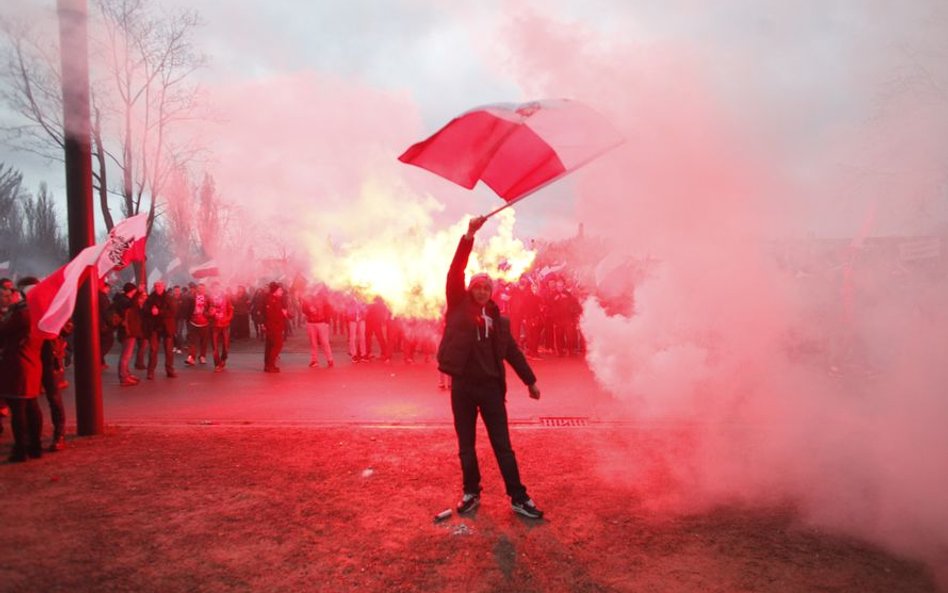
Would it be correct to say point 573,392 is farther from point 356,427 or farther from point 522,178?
point 522,178

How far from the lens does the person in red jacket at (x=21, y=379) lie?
5828 mm

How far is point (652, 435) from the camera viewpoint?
6.75 meters

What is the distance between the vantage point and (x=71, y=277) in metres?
6.03

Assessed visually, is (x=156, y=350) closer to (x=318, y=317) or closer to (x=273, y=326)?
(x=273, y=326)

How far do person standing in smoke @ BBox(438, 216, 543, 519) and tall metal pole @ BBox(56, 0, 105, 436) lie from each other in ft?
15.7

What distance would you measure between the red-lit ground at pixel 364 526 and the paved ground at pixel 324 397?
817mm

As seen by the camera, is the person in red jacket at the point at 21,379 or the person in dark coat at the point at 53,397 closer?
the person in red jacket at the point at 21,379

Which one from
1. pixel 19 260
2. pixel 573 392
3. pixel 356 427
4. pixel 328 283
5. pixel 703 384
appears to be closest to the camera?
pixel 703 384

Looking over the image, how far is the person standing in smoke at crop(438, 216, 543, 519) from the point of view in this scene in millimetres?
4523

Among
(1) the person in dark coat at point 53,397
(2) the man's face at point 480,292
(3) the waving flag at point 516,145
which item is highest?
(3) the waving flag at point 516,145

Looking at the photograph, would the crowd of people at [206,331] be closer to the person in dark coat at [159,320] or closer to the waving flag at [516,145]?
the person in dark coat at [159,320]

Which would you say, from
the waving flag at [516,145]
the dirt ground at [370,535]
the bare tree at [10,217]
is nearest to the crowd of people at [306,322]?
the dirt ground at [370,535]

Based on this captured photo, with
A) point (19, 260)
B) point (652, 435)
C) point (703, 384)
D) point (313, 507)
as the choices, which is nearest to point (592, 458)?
point (652, 435)

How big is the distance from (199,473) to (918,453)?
6.32 metres
